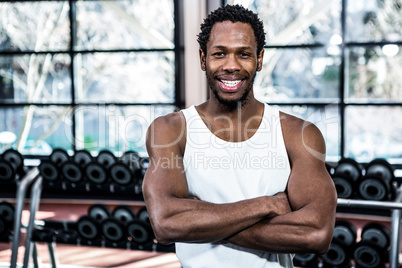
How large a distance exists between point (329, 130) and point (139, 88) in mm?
2251

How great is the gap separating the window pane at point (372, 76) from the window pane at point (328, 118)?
0.29 meters

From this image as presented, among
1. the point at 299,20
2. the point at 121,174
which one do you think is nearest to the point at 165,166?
the point at 121,174

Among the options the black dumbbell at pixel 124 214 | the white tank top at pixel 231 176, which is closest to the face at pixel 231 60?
the white tank top at pixel 231 176

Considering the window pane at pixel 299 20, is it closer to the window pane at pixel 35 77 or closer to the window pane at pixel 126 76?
the window pane at pixel 126 76

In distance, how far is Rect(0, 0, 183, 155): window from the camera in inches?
191

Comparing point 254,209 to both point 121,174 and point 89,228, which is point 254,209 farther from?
point 121,174

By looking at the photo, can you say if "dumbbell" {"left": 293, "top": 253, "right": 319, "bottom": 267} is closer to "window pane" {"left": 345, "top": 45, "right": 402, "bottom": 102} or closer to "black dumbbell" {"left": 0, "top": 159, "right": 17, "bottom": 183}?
"black dumbbell" {"left": 0, "top": 159, "right": 17, "bottom": 183}

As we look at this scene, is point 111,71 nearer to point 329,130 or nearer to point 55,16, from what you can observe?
point 55,16

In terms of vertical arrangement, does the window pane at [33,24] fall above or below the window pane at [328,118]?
above

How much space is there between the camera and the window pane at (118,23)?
4980 millimetres

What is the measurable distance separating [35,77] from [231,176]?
4.69 meters

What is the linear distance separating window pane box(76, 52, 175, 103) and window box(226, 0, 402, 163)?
1.11m

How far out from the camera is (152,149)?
1137 millimetres

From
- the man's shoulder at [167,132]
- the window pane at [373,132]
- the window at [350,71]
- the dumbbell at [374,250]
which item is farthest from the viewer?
the window pane at [373,132]
